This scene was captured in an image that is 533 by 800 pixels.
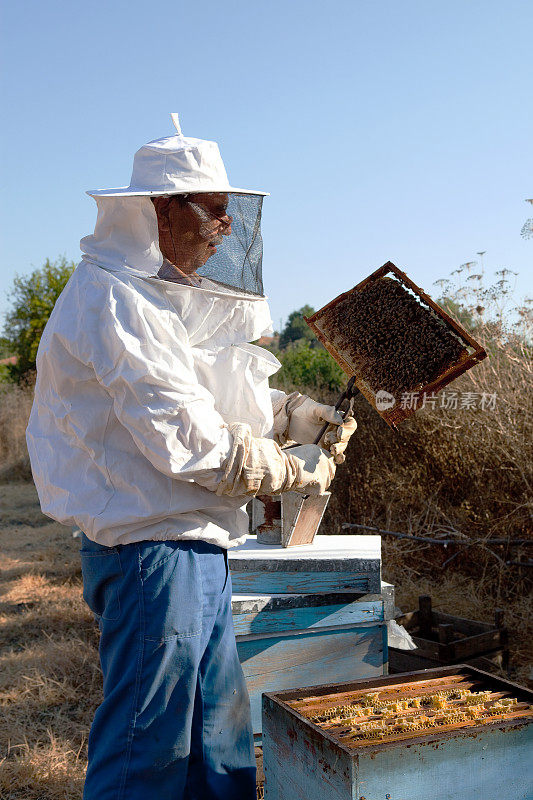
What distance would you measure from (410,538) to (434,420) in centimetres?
98

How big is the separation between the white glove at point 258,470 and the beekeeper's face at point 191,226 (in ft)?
1.70

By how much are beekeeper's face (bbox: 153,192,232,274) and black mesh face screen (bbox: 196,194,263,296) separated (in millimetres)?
27

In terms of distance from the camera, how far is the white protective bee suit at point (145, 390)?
5.94 feet

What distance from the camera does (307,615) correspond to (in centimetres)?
254

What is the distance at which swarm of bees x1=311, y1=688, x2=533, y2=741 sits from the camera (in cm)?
170

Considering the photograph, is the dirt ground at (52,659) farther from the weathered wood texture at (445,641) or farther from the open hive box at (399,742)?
the open hive box at (399,742)

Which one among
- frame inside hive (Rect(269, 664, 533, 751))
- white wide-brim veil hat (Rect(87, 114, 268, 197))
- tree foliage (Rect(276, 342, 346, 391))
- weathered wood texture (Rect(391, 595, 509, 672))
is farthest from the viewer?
tree foliage (Rect(276, 342, 346, 391))

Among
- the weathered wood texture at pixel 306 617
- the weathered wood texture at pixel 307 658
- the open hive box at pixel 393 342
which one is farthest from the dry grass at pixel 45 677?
the open hive box at pixel 393 342

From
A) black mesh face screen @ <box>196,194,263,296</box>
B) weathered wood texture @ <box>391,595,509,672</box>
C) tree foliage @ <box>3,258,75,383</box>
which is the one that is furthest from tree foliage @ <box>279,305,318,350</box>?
black mesh face screen @ <box>196,194,263,296</box>

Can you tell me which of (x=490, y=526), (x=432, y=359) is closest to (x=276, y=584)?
(x=432, y=359)

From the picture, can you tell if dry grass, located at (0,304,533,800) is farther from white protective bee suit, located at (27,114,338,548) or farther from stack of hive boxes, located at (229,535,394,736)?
white protective bee suit, located at (27,114,338,548)

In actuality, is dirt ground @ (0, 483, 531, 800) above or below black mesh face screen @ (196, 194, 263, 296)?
below

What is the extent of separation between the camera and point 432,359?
8.39 feet

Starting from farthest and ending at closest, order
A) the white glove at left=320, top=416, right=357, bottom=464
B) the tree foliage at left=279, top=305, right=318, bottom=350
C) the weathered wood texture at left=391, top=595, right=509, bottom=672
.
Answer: the tree foliage at left=279, top=305, right=318, bottom=350 → the weathered wood texture at left=391, top=595, right=509, bottom=672 → the white glove at left=320, top=416, right=357, bottom=464
